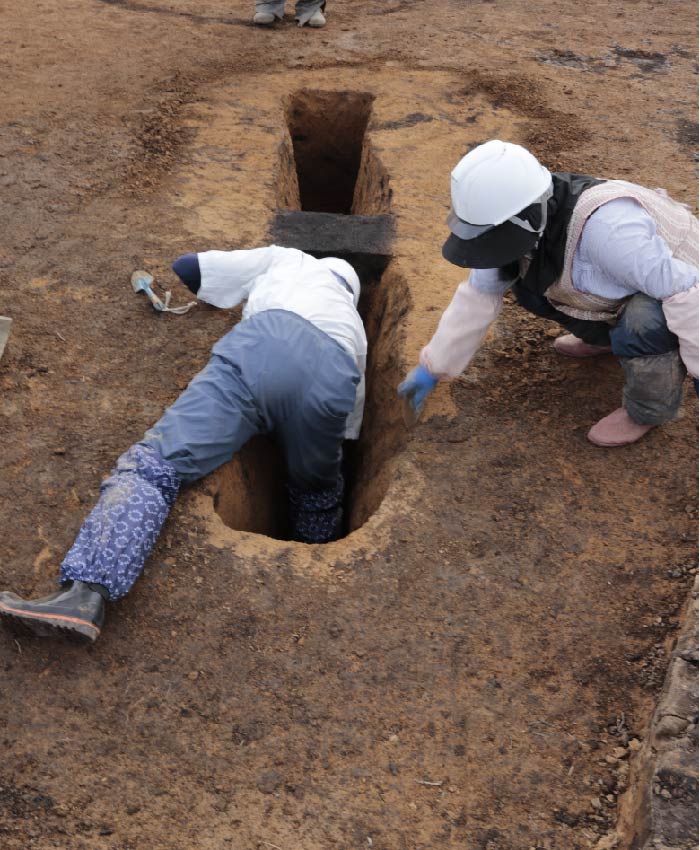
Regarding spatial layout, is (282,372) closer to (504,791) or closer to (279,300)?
(279,300)

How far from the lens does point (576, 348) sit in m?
4.04

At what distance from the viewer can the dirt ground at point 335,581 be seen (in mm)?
2615

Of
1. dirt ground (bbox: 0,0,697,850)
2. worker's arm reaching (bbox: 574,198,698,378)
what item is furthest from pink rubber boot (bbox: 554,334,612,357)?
worker's arm reaching (bbox: 574,198,698,378)

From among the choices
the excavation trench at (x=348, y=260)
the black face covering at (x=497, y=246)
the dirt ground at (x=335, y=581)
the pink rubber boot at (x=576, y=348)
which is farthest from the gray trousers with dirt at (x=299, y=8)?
the black face covering at (x=497, y=246)

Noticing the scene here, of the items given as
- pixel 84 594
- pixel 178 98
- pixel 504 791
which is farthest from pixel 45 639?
pixel 178 98

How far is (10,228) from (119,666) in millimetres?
3060

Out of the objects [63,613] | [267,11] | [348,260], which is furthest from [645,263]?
[267,11]

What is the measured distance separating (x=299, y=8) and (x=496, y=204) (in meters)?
5.90

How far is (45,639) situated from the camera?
294 cm

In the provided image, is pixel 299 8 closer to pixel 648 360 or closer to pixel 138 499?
pixel 648 360

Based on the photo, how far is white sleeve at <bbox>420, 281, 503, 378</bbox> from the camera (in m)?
3.48

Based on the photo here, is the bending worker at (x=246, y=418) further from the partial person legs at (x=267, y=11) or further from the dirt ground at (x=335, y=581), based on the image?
the partial person legs at (x=267, y=11)

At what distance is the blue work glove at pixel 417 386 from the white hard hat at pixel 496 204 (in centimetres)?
62

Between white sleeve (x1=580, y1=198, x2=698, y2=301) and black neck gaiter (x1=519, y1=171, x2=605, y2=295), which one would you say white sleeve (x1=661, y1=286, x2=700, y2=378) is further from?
black neck gaiter (x1=519, y1=171, x2=605, y2=295)
